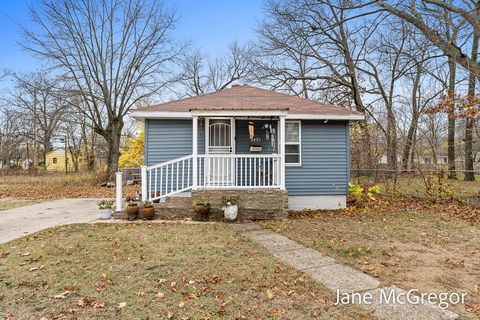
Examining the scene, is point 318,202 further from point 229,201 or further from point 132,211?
point 132,211

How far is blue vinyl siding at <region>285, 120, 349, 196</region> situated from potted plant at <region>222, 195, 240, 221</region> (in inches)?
95.0

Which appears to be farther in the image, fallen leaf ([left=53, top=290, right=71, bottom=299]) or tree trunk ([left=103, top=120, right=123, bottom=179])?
tree trunk ([left=103, top=120, right=123, bottom=179])

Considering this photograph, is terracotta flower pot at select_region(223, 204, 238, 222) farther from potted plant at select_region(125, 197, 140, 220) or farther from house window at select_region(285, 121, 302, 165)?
house window at select_region(285, 121, 302, 165)

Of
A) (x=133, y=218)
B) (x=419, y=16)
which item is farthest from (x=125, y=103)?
(x=419, y=16)

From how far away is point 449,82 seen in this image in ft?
55.3

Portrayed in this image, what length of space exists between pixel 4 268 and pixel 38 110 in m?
27.1

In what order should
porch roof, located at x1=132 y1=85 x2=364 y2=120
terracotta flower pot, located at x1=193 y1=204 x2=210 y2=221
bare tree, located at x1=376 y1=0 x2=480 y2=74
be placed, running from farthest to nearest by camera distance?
bare tree, located at x1=376 y1=0 x2=480 y2=74 → porch roof, located at x1=132 y1=85 x2=364 y2=120 → terracotta flower pot, located at x1=193 y1=204 x2=210 y2=221

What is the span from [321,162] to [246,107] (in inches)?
120

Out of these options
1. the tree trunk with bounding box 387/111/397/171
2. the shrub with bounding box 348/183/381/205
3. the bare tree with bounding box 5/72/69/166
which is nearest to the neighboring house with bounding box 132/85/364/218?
the shrub with bounding box 348/183/381/205

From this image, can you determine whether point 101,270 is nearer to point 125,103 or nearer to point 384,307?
point 384,307

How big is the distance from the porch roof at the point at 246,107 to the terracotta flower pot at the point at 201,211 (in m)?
2.45

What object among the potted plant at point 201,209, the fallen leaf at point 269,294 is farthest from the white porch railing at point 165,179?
the fallen leaf at point 269,294

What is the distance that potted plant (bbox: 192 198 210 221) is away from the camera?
23.8 ft

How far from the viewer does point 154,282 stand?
3.55m
